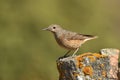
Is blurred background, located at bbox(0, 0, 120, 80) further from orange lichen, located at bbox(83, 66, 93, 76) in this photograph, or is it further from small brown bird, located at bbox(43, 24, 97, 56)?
orange lichen, located at bbox(83, 66, 93, 76)

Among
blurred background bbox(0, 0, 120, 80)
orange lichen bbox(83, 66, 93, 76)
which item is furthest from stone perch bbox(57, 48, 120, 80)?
blurred background bbox(0, 0, 120, 80)

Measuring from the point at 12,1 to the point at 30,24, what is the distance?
1.74 metres

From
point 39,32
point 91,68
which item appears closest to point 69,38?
point 91,68

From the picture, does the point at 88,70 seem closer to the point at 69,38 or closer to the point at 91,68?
the point at 91,68

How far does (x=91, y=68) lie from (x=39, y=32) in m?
15.7

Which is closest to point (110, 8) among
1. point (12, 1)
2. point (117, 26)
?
point (117, 26)

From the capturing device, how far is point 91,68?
13.0 metres

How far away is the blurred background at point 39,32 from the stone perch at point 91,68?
10.9 m

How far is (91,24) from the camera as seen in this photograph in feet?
101

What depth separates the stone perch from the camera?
42.6 feet

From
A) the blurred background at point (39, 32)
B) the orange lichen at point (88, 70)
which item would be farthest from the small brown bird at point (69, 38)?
the blurred background at point (39, 32)

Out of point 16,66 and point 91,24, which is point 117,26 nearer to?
point 91,24

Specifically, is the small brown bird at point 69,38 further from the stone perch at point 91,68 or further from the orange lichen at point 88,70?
the orange lichen at point 88,70

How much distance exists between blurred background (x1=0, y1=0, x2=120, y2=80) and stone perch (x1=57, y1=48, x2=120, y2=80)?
10853 mm
